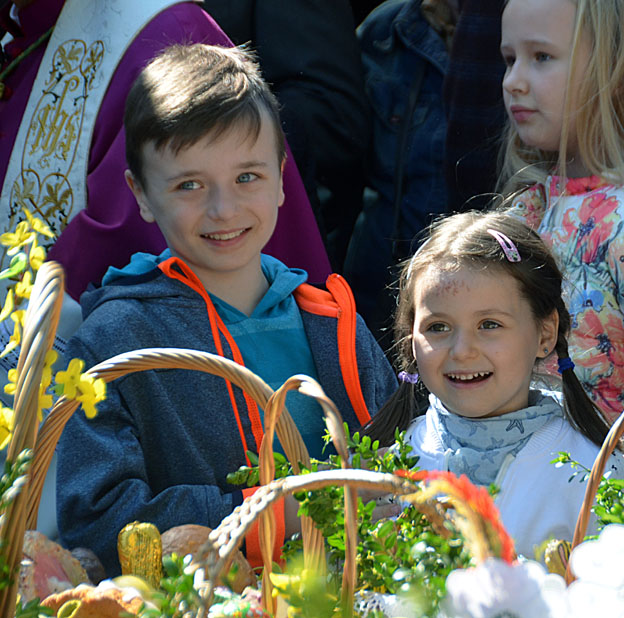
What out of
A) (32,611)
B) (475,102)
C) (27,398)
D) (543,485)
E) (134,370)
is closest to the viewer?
(32,611)

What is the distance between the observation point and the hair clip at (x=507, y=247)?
1.94m

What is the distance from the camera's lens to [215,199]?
6.95ft

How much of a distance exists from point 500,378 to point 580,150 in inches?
29.4

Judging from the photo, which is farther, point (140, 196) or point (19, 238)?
point (140, 196)

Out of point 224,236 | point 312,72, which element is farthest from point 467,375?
point 312,72

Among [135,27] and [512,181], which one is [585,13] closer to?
[512,181]

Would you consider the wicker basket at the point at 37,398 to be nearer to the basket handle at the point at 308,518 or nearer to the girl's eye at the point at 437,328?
the basket handle at the point at 308,518

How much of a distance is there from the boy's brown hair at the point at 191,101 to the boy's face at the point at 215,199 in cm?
2

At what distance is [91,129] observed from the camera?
253cm

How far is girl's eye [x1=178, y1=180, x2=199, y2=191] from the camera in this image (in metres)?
2.13

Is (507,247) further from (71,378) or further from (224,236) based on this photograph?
(71,378)

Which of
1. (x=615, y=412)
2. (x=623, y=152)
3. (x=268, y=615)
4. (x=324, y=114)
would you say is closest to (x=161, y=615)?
(x=268, y=615)

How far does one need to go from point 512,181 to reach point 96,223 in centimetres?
105

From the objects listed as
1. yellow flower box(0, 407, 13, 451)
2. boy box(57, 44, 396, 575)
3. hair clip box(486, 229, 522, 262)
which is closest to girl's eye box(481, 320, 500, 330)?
hair clip box(486, 229, 522, 262)
